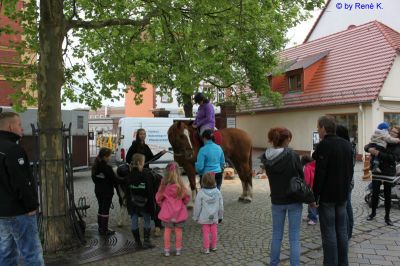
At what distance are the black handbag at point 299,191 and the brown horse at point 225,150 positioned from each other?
170 inches

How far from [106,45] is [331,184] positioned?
6.45 m

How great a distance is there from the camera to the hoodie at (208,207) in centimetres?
603

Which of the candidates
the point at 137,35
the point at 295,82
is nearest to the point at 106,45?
the point at 137,35

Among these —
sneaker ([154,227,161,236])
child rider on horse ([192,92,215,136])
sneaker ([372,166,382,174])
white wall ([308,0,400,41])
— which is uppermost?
white wall ([308,0,400,41])

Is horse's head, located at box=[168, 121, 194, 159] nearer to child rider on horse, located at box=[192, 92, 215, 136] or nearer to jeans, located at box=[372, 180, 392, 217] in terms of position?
child rider on horse, located at box=[192, 92, 215, 136]

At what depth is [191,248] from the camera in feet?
21.1

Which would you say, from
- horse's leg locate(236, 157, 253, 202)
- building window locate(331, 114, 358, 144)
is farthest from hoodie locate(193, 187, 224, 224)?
building window locate(331, 114, 358, 144)

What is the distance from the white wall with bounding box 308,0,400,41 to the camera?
3269cm

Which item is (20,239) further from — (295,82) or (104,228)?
(295,82)

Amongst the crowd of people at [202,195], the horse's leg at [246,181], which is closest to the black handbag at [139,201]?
the crowd of people at [202,195]

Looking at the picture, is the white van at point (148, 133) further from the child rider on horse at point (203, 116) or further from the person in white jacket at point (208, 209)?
the person in white jacket at point (208, 209)

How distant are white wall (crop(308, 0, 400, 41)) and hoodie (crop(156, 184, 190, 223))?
29.7 meters

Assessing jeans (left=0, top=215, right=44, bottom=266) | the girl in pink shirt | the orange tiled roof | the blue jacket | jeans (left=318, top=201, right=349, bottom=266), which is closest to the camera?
jeans (left=0, top=215, right=44, bottom=266)

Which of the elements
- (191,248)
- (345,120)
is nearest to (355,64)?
(345,120)
